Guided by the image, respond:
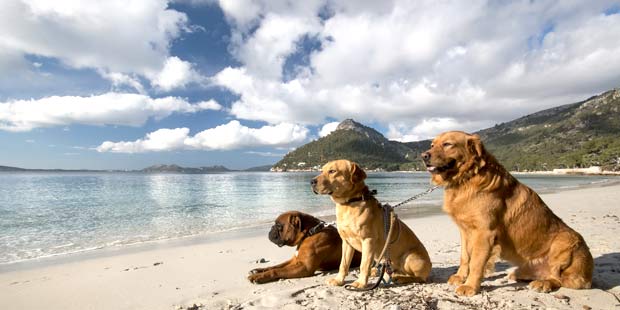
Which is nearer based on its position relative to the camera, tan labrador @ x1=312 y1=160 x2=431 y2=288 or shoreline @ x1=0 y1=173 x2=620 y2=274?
tan labrador @ x1=312 y1=160 x2=431 y2=288

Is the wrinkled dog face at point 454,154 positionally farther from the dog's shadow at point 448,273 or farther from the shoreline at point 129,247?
the shoreline at point 129,247

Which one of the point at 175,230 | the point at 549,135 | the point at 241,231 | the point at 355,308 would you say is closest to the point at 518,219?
the point at 355,308

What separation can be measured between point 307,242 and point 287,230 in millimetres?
388

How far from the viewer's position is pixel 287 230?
5.43 metres

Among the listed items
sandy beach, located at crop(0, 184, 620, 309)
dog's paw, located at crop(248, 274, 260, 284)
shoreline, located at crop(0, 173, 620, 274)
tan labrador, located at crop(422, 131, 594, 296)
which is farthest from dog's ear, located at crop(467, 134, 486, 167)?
shoreline, located at crop(0, 173, 620, 274)

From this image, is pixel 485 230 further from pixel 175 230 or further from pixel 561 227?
pixel 175 230

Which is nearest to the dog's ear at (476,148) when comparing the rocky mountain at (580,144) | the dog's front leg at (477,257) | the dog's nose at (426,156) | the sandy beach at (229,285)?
the dog's nose at (426,156)

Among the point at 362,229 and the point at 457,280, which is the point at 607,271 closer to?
the point at 457,280

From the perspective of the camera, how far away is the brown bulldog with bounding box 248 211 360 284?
5.22m

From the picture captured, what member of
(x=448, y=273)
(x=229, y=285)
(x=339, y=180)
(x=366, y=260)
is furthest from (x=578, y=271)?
(x=229, y=285)

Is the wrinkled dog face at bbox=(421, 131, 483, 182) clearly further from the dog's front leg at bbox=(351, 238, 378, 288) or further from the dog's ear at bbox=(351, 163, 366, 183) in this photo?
the dog's front leg at bbox=(351, 238, 378, 288)

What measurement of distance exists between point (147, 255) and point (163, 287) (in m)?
3.57

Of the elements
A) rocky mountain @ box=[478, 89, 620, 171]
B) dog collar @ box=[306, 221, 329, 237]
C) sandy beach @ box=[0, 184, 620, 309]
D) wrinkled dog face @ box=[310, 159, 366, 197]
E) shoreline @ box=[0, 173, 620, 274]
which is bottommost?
shoreline @ box=[0, 173, 620, 274]

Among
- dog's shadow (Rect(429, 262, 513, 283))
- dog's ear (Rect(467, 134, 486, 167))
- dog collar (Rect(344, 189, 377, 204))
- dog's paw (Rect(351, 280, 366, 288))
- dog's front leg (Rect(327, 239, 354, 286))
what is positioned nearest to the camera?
dog's ear (Rect(467, 134, 486, 167))
